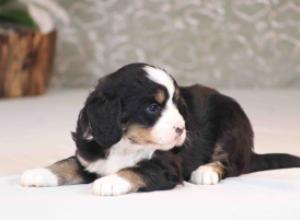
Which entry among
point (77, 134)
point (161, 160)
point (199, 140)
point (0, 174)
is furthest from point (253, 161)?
point (0, 174)

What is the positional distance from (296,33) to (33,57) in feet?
5.30

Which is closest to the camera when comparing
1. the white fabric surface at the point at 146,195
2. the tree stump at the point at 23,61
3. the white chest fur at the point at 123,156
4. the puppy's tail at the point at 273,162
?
the white fabric surface at the point at 146,195

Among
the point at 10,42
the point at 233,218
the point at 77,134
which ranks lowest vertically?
the point at 233,218

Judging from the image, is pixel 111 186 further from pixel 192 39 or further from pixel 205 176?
pixel 192 39

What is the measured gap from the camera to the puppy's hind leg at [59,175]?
1.84 m

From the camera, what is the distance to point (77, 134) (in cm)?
187

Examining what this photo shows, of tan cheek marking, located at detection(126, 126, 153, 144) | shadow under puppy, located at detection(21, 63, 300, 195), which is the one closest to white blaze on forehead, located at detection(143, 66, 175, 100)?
shadow under puppy, located at detection(21, 63, 300, 195)

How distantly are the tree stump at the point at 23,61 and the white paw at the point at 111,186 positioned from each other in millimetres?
2281

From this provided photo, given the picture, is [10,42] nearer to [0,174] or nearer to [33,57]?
[33,57]

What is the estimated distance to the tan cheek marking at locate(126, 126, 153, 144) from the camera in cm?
175

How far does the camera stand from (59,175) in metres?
1.87

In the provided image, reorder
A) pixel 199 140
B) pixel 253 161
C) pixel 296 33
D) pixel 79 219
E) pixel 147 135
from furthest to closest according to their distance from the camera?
pixel 296 33
pixel 253 161
pixel 199 140
pixel 147 135
pixel 79 219

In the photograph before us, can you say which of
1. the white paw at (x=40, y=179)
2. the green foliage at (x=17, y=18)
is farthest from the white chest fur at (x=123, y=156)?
the green foliage at (x=17, y=18)

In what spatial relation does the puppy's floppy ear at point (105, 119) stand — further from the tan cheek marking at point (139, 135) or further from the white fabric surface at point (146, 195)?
the white fabric surface at point (146, 195)
